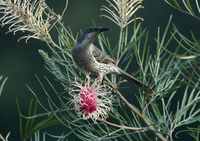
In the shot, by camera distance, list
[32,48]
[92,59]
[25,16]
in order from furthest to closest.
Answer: [32,48]
[92,59]
[25,16]

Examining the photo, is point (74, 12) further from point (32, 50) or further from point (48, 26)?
point (48, 26)

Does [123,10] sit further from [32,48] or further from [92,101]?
[32,48]

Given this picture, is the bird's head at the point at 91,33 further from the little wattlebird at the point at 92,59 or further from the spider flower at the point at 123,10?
the spider flower at the point at 123,10

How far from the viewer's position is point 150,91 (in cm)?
262

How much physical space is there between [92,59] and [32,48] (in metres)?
16.5

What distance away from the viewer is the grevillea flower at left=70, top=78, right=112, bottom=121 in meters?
2.67

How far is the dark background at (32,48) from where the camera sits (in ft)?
56.3

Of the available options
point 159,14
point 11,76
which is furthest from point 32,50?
point 159,14

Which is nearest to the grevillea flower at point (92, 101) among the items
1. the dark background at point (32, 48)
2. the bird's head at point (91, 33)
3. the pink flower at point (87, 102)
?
the pink flower at point (87, 102)

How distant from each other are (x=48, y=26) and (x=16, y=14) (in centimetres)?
14

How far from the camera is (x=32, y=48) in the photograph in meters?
20.3

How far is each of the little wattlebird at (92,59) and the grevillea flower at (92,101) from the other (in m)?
0.24

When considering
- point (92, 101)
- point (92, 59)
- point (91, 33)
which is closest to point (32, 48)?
point (92, 59)

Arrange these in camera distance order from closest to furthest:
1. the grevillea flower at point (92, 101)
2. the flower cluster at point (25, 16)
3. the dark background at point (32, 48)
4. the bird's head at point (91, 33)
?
1. the flower cluster at point (25, 16)
2. the grevillea flower at point (92, 101)
3. the bird's head at point (91, 33)
4. the dark background at point (32, 48)
